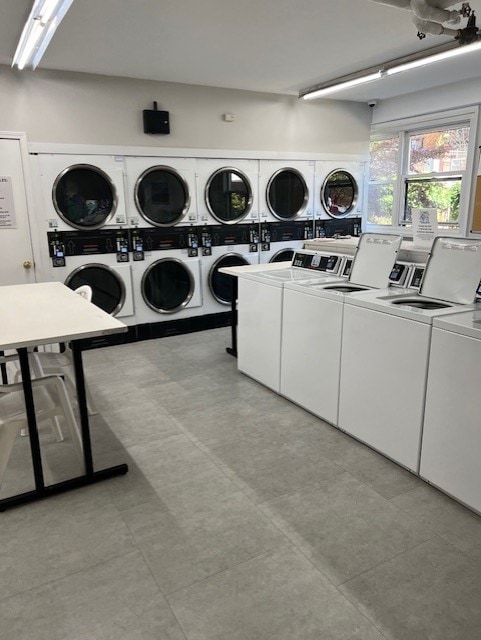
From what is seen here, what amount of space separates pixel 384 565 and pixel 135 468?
1.47m

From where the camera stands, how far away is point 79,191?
490cm

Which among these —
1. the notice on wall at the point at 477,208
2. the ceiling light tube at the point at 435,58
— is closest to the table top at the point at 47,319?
the ceiling light tube at the point at 435,58

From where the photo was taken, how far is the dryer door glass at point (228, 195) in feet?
18.5

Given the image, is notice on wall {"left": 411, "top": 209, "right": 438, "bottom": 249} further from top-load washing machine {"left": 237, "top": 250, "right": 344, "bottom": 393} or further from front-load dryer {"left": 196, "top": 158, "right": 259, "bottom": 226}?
front-load dryer {"left": 196, "top": 158, "right": 259, "bottom": 226}

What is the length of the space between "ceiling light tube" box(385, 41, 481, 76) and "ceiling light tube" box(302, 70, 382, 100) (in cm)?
16

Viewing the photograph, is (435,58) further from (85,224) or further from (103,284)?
(103,284)

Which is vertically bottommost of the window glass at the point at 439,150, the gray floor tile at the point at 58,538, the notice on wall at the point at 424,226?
the gray floor tile at the point at 58,538

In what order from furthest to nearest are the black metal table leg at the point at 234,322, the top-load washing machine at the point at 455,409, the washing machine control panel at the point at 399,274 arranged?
the black metal table leg at the point at 234,322 < the washing machine control panel at the point at 399,274 < the top-load washing machine at the point at 455,409

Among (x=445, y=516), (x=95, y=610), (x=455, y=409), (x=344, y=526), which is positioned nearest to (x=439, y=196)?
(x=455, y=409)

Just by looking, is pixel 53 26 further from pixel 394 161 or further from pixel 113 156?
pixel 394 161

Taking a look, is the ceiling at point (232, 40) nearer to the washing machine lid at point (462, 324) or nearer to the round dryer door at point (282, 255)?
the round dryer door at point (282, 255)

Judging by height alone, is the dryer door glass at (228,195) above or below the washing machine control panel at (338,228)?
above

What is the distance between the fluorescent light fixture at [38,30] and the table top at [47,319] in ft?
6.03

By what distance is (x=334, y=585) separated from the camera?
75.7 inches
